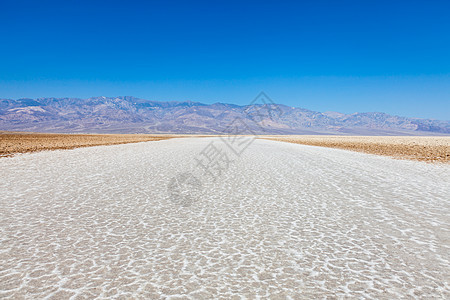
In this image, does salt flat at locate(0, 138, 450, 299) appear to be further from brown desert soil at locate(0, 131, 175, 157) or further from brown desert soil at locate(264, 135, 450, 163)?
brown desert soil at locate(0, 131, 175, 157)

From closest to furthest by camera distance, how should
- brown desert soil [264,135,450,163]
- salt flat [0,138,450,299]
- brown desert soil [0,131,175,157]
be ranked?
salt flat [0,138,450,299]
brown desert soil [264,135,450,163]
brown desert soil [0,131,175,157]

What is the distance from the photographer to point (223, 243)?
447cm

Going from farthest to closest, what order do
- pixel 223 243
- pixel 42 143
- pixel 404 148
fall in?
pixel 42 143
pixel 404 148
pixel 223 243

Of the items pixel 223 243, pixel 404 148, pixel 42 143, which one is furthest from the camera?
pixel 42 143

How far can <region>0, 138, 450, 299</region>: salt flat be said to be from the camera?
3.25 metres

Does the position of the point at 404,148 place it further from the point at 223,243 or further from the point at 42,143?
the point at 42,143

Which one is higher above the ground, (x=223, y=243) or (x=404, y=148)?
(x=223, y=243)

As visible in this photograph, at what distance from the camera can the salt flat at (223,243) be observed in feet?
10.7

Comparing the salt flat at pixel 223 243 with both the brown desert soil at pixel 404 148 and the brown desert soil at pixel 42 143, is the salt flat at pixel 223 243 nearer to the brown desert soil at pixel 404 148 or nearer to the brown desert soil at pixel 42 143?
the brown desert soil at pixel 404 148

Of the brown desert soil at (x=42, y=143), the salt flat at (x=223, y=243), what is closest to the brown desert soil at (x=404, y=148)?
the salt flat at (x=223, y=243)

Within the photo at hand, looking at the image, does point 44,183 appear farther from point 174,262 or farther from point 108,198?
point 174,262

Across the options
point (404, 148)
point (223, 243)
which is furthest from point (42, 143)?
point (404, 148)

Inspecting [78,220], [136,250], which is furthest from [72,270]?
[78,220]

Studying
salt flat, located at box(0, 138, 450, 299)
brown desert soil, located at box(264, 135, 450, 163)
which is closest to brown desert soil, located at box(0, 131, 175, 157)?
salt flat, located at box(0, 138, 450, 299)
